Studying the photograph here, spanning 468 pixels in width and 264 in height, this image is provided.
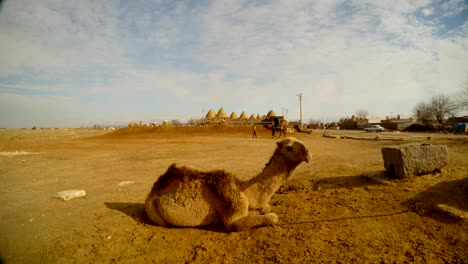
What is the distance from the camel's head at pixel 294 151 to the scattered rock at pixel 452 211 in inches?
113

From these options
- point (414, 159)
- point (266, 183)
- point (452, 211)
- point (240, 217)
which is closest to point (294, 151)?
point (266, 183)

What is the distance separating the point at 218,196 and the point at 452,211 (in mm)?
4540

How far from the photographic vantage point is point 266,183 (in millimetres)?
5594

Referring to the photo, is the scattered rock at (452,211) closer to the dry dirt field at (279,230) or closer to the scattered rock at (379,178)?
the dry dirt field at (279,230)

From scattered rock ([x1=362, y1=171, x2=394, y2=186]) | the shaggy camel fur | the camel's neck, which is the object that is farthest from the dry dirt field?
the camel's neck

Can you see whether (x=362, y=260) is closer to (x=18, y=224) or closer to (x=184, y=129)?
(x=18, y=224)

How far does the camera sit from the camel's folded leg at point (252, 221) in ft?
16.7

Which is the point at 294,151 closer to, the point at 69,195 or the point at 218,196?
the point at 218,196

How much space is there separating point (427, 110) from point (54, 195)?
87242 mm

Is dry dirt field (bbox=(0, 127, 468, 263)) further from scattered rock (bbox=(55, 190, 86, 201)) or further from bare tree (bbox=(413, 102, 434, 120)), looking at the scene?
bare tree (bbox=(413, 102, 434, 120))

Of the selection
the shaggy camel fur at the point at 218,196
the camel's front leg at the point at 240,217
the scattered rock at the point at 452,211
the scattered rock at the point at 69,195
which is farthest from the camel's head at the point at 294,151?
the scattered rock at the point at 69,195

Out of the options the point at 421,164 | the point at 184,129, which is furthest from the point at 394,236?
the point at 184,129

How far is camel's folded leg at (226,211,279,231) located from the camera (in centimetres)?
509

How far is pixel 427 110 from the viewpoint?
72875 millimetres
